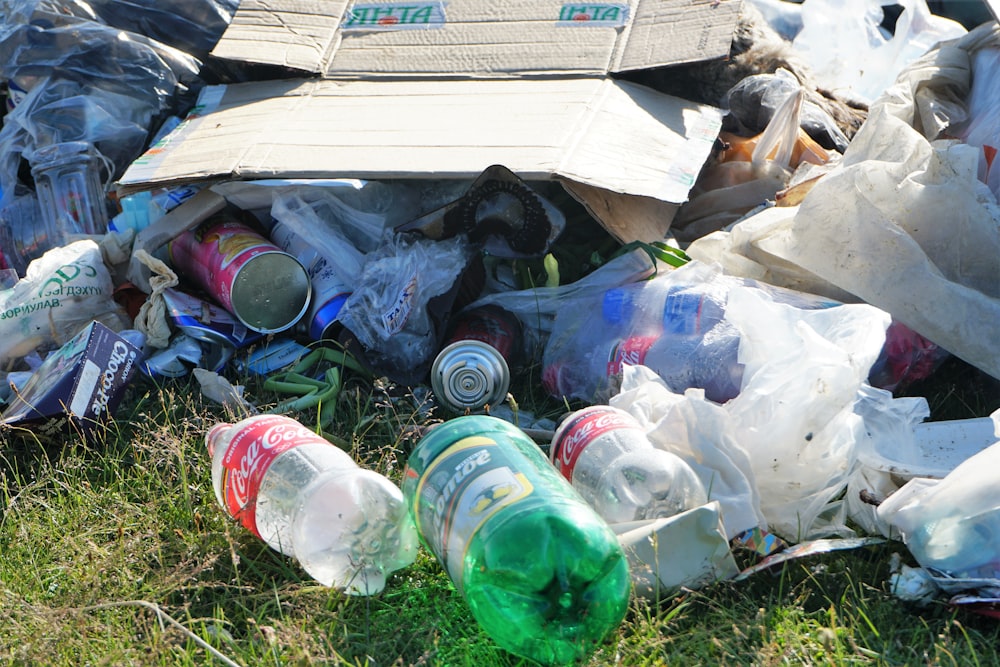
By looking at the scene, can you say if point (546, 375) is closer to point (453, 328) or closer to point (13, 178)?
point (453, 328)

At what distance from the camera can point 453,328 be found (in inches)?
104

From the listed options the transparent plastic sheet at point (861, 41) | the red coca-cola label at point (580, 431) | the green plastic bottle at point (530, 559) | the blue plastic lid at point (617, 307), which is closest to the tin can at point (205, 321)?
the blue plastic lid at point (617, 307)

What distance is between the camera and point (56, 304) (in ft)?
9.09

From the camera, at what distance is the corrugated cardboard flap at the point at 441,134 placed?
8.89 ft

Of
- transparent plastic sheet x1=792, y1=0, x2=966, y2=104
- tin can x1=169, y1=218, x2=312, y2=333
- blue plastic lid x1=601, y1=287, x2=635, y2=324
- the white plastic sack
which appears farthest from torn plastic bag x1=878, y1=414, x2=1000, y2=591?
transparent plastic sheet x1=792, y1=0, x2=966, y2=104

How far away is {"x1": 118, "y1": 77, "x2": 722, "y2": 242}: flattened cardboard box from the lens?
8.83 ft

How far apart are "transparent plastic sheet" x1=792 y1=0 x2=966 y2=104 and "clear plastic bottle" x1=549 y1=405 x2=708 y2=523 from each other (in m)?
2.31

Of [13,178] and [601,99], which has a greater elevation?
[601,99]

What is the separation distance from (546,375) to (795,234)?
727 mm

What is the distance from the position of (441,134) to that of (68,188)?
1.19 metres

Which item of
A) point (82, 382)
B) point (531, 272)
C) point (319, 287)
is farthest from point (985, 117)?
point (82, 382)

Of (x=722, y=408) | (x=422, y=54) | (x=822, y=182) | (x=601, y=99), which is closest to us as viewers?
(x=722, y=408)

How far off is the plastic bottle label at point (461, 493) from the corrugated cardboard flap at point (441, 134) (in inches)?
40.5

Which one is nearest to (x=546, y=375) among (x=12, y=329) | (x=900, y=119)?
(x=900, y=119)
